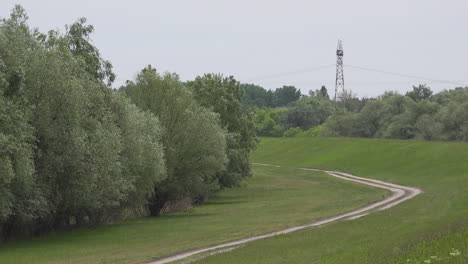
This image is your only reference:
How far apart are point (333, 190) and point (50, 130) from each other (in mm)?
45989

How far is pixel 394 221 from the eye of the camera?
4256 centimetres

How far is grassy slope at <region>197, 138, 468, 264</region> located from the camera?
25.7 m

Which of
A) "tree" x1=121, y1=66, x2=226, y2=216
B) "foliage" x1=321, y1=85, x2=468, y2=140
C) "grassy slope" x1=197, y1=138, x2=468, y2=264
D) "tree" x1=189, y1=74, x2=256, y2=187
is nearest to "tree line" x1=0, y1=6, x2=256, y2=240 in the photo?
"tree" x1=121, y1=66, x2=226, y2=216

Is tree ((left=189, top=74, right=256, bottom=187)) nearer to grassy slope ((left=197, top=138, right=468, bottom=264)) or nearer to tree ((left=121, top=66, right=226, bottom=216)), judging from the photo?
tree ((left=121, top=66, right=226, bottom=216))

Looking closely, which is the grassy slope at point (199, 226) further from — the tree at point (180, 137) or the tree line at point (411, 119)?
the tree line at point (411, 119)

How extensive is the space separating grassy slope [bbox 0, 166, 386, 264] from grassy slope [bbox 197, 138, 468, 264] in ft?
15.7

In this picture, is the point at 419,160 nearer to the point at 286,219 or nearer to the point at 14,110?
the point at 286,219

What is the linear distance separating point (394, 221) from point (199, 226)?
511 inches

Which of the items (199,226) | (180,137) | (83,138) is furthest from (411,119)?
(83,138)

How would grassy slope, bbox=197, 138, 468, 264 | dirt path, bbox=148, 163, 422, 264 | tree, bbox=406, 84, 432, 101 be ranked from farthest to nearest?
tree, bbox=406, 84, 432, 101, dirt path, bbox=148, 163, 422, 264, grassy slope, bbox=197, 138, 468, 264

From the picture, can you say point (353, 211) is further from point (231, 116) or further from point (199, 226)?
point (231, 116)

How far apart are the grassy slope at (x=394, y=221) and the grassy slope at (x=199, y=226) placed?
188 inches

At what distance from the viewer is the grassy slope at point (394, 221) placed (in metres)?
25.7

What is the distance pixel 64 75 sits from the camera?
3962 cm
